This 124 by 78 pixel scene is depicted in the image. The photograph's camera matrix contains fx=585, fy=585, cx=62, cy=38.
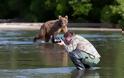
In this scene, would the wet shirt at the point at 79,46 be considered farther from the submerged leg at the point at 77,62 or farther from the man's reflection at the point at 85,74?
the man's reflection at the point at 85,74

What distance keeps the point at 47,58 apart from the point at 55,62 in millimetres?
1474

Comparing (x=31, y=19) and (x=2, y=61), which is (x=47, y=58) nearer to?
(x=2, y=61)

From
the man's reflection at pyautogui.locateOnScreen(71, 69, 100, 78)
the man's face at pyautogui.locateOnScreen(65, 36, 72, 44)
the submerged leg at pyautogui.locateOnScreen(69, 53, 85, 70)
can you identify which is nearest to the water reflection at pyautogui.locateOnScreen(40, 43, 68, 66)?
the submerged leg at pyautogui.locateOnScreen(69, 53, 85, 70)

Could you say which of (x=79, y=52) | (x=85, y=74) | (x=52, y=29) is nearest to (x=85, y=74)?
(x=85, y=74)

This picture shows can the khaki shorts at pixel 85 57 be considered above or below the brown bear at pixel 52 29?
above

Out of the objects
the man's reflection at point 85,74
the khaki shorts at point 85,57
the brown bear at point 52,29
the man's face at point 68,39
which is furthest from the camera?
the brown bear at point 52,29

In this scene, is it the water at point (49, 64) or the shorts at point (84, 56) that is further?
the shorts at point (84, 56)

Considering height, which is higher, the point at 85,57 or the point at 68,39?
the point at 68,39

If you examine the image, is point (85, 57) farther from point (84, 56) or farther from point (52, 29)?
point (52, 29)

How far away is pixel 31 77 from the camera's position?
15719 mm

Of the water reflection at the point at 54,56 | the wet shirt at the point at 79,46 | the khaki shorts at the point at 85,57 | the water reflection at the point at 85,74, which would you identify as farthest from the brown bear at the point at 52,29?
the water reflection at the point at 85,74

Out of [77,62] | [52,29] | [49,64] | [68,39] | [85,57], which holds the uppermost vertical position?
[68,39]

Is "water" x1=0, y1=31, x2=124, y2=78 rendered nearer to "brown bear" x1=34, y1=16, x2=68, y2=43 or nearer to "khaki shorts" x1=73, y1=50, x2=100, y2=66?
"khaki shorts" x1=73, y1=50, x2=100, y2=66

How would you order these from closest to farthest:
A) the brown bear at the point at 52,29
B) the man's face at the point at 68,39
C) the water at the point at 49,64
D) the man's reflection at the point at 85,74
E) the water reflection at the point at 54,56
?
the man's reflection at the point at 85,74, the water at the point at 49,64, the man's face at the point at 68,39, the water reflection at the point at 54,56, the brown bear at the point at 52,29
